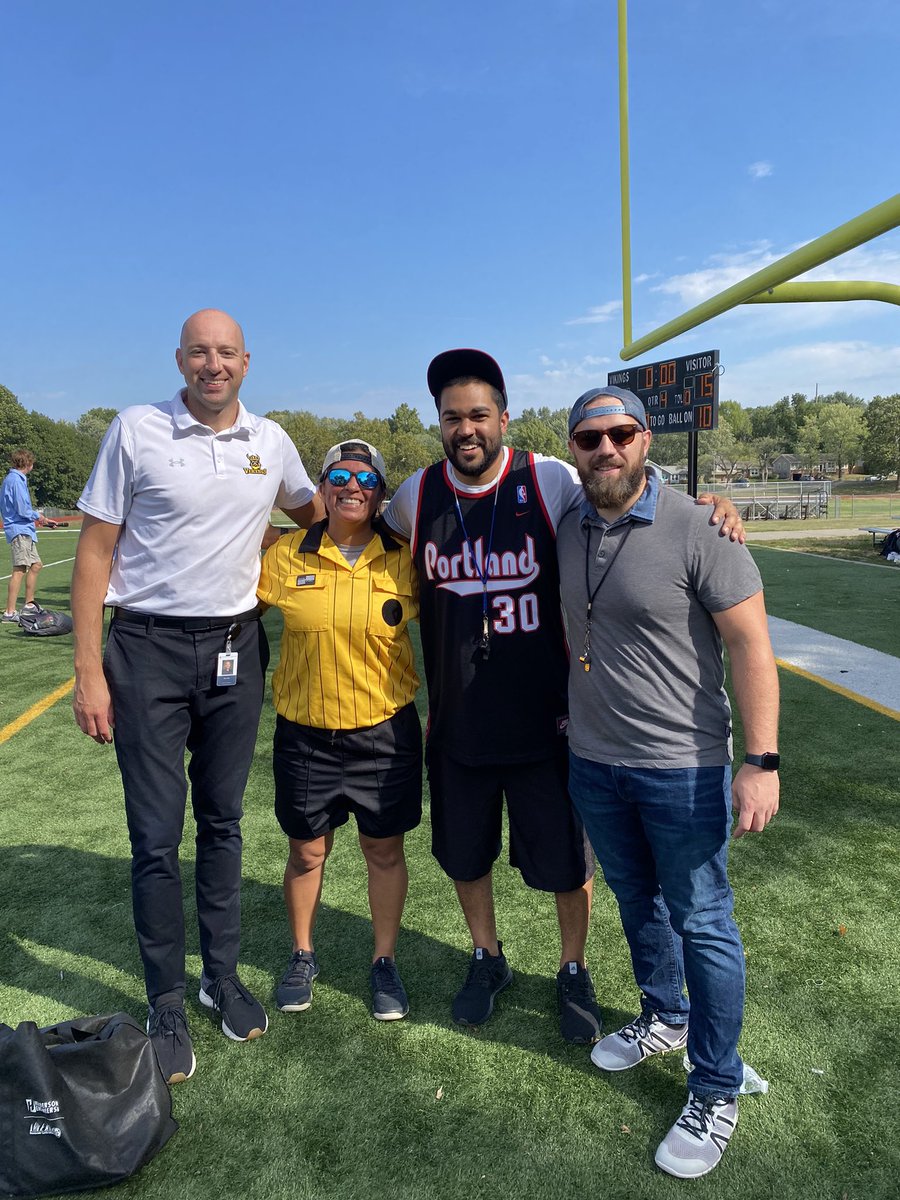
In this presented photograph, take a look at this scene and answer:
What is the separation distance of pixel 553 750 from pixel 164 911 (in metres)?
1.33

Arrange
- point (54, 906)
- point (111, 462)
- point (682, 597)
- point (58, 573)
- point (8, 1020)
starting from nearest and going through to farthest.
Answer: point (682, 597), point (111, 462), point (8, 1020), point (54, 906), point (58, 573)

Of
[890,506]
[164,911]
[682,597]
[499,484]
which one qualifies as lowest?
[890,506]

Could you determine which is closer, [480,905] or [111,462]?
[111,462]

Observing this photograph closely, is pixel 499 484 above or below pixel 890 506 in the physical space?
above

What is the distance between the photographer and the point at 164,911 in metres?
2.44

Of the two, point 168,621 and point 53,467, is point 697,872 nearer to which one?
point 168,621

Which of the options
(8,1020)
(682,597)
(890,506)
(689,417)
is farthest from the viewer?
(890,506)

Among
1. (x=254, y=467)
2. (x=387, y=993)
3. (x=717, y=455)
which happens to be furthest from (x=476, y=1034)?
(x=717, y=455)

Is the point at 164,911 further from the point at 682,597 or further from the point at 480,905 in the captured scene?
the point at 682,597

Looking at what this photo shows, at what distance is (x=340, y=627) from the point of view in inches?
97.0

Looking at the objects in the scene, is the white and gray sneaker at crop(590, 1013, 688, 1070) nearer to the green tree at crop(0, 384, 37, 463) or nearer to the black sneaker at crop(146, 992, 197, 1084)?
the black sneaker at crop(146, 992, 197, 1084)

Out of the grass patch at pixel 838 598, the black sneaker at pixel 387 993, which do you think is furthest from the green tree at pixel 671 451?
the black sneaker at pixel 387 993

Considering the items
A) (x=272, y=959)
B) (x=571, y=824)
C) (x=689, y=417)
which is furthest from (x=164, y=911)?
(x=689, y=417)

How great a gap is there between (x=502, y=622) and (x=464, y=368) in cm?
81
